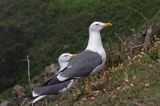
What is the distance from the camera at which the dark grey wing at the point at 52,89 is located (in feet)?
39.9

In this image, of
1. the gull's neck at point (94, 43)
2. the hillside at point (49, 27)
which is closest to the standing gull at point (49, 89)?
the gull's neck at point (94, 43)

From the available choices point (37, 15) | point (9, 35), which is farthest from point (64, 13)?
point (9, 35)

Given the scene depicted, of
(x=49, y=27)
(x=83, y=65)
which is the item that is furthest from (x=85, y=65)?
(x=49, y=27)

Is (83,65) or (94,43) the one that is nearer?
(83,65)

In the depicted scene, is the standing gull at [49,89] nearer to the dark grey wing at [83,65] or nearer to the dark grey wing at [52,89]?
the dark grey wing at [52,89]

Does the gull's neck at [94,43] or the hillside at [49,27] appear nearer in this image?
the gull's neck at [94,43]

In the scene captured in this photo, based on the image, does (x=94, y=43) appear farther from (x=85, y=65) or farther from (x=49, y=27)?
(x=49, y=27)

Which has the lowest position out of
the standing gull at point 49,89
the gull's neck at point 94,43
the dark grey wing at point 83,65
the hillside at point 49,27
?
the hillside at point 49,27

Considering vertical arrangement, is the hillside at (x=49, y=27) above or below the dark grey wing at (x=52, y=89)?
below

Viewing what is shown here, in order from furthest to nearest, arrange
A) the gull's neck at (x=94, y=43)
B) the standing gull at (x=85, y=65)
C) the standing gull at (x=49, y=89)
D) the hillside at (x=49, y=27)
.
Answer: the hillside at (x=49, y=27), the gull's neck at (x=94, y=43), the standing gull at (x=85, y=65), the standing gull at (x=49, y=89)

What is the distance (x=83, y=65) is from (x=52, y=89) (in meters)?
0.91

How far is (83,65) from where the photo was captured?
12.6 m

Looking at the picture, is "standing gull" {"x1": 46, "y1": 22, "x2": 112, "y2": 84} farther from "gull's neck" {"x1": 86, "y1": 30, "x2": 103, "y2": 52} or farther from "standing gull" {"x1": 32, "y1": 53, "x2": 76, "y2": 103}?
"standing gull" {"x1": 32, "y1": 53, "x2": 76, "y2": 103}

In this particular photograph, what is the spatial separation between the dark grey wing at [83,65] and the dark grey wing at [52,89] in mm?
187
